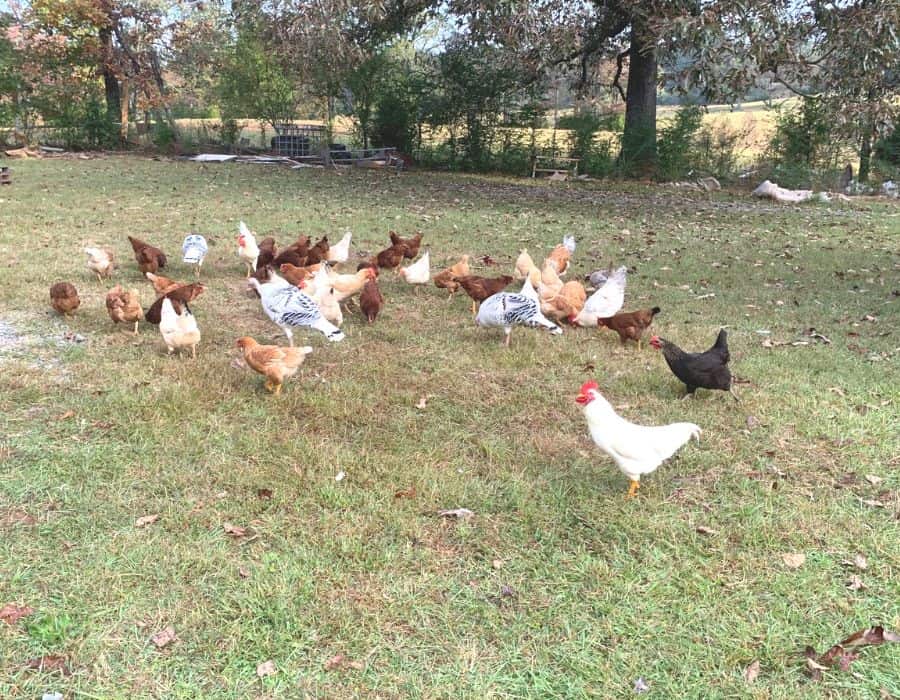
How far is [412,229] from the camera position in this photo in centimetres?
1116

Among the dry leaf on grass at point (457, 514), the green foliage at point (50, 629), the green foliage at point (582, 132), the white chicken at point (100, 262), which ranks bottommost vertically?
the green foliage at point (50, 629)

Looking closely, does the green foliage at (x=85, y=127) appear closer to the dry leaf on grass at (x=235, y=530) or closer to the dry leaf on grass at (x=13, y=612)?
the dry leaf on grass at (x=235, y=530)

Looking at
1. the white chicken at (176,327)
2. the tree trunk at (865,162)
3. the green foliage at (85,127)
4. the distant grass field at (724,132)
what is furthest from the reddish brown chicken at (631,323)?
the green foliage at (85,127)

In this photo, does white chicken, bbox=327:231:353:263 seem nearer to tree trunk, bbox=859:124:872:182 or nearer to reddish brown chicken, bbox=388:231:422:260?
reddish brown chicken, bbox=388:231:422:260

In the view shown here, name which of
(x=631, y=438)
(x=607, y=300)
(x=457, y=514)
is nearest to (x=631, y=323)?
(x=607, y=300)

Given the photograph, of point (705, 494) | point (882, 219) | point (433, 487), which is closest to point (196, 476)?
point (433, 487)

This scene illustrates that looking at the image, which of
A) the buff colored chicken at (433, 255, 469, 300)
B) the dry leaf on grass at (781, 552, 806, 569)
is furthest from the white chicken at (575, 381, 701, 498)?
the buff colored chicken at (433, 255, 469, 300)

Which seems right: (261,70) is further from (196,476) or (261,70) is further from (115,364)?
(196,476)

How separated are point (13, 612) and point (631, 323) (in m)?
4.69

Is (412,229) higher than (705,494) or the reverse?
higher

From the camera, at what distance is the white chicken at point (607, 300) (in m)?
5.91

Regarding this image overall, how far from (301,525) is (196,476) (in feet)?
2.64

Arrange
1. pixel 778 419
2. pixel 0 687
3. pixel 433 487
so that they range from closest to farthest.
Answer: pixel 0 687
pixel 433 487
pixel 778 419

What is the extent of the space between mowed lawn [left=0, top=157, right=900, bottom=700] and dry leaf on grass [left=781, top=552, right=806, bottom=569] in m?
0.03
